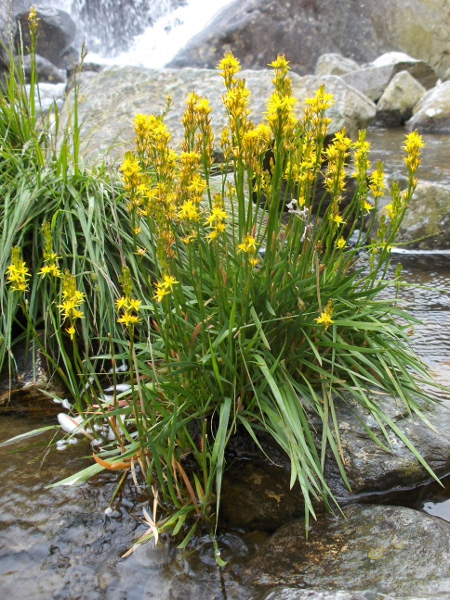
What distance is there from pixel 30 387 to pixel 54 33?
54.4 feet

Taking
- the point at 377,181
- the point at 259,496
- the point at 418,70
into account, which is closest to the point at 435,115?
the point at 418,70

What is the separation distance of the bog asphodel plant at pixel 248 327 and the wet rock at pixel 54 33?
16.6m

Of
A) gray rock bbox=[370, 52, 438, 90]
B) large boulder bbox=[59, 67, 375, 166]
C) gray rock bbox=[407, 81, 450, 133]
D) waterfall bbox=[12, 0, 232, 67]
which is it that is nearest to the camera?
large boulder bbox=[59, 67, 375, 166]

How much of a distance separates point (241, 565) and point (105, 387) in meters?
1.41

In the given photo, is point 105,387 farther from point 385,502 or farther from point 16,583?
point 385,502

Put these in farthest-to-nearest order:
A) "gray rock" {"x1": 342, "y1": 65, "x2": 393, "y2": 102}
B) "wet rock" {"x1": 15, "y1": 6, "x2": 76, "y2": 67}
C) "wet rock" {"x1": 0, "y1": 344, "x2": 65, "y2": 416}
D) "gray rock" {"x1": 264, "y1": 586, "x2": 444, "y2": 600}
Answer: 1. "wet rock" {"x1": 15, "y1": 6, "x2": 76, "y2": 67}
2. "gray rock" {"x1": 342, "y1": 65, "x2": 393, "y2": 102}
3. "wet rock" {"x1": 0, "y1": 344, "x2": 65, "y2": 416}
4. "gray rock" {"x1": 264, "y1": 586, "x2": 444, "y2": 600}

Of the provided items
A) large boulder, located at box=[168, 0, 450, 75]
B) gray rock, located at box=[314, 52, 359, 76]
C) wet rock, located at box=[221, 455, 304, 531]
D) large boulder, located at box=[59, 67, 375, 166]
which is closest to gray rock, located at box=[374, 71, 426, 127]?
gray rock, located at box=[314, 52, 359, 76]

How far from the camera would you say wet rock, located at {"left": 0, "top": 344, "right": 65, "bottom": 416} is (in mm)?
3104

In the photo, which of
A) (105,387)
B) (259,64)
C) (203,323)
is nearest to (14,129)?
(105,387)

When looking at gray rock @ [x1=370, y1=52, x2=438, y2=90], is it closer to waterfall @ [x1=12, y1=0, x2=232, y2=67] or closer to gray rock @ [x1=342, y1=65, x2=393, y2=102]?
gray rock @ [x1=342, y1=65, x2=393, y2=102]

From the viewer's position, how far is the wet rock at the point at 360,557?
192cm

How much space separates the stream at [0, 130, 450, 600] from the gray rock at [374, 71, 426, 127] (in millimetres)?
10405

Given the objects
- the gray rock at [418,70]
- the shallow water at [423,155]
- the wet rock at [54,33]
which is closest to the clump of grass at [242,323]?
the shallow water at [423,155]

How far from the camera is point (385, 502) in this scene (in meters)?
2.46
